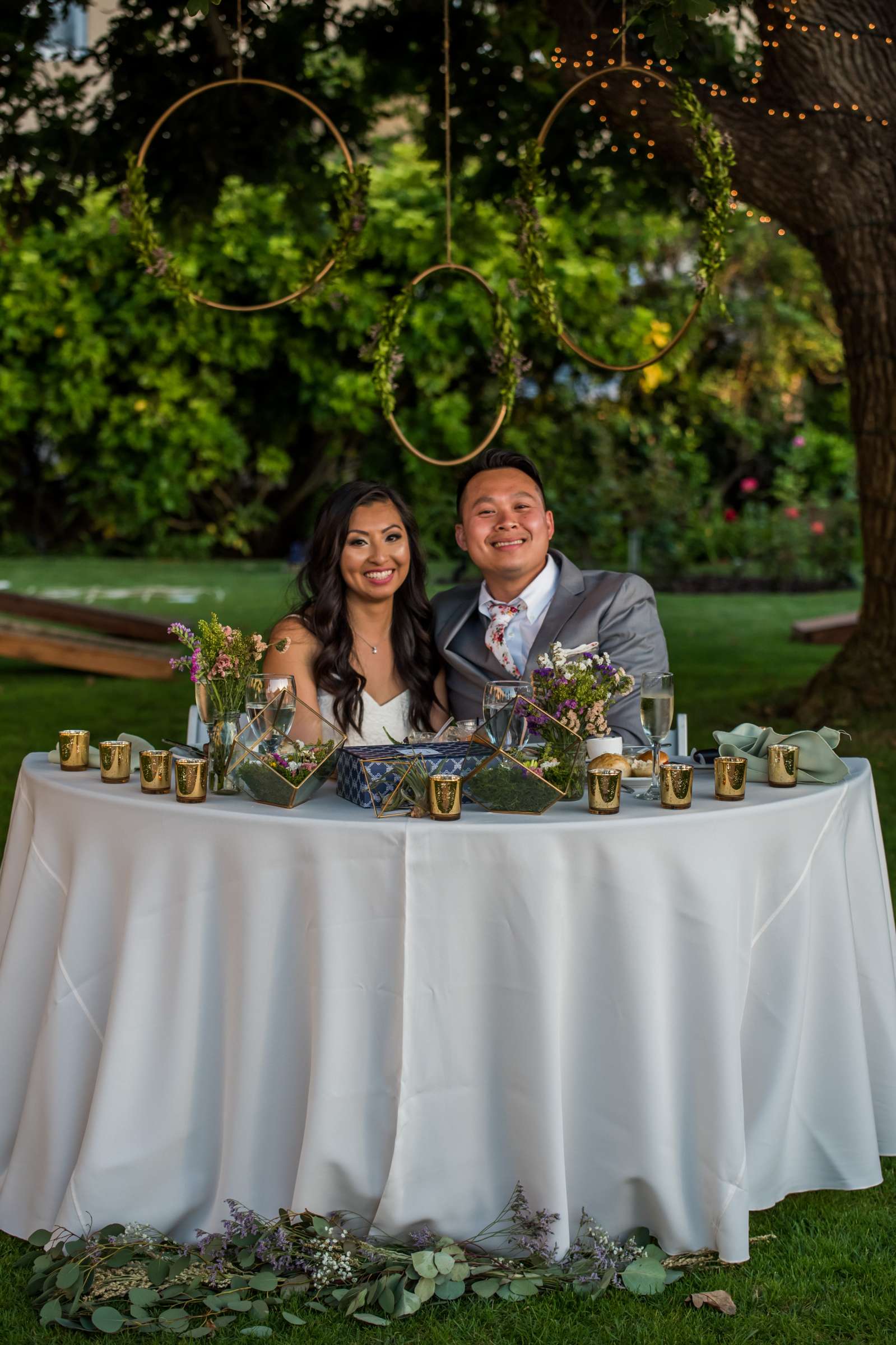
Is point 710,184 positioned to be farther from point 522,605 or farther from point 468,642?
point 468,642

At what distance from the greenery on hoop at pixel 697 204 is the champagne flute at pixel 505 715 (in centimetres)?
232

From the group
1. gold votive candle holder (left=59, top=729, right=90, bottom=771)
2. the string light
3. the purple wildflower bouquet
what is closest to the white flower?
the purple wildflower bouquet

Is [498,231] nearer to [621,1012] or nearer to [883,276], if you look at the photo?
[883,276]

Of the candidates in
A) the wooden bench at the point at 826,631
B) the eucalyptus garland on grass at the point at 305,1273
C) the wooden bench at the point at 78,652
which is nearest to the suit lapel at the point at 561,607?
the eucalyptus garland on grass at the point at 305,1273

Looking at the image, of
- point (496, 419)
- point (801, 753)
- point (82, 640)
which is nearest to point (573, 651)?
point (801, 753)

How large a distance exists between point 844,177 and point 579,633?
433 cm

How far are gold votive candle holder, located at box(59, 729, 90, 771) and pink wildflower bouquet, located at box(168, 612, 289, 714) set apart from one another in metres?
0.33

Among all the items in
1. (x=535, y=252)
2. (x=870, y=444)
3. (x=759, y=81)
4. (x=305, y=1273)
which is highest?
(x=759, y=81)

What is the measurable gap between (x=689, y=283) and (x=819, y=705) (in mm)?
10777

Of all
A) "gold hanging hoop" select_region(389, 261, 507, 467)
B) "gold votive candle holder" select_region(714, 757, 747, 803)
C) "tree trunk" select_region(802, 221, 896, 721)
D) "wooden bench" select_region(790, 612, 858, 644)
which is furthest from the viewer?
"wooden bench" select_region(790, 612, 858, 644)

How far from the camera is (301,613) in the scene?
389cm

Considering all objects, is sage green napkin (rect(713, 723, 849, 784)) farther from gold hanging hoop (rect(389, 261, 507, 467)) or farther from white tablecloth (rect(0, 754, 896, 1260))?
gold hanging hoop (rect(389, 261, 507, 467))

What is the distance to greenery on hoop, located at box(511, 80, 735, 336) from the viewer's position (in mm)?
4582

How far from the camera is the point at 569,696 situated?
273cm
